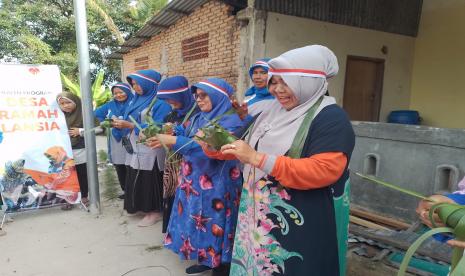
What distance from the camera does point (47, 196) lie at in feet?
12.6

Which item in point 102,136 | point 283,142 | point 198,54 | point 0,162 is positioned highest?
point 198,54

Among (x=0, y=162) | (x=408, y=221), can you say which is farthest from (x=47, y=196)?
(x=408, y=221)

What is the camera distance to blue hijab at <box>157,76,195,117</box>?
117 inches

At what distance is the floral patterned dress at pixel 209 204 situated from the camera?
7.93 feet

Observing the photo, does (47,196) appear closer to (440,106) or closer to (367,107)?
(367,107)

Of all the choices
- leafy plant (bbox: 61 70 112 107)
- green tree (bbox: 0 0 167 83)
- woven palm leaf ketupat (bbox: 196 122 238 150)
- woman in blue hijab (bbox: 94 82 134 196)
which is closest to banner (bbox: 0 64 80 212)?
woman in blue hijab (bbox: 94 82 134 196)

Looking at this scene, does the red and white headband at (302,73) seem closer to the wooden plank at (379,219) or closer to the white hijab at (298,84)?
the white hijab at (298,84)

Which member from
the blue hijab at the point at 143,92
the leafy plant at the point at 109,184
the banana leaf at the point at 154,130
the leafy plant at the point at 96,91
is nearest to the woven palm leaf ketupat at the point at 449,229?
the banana leaf at the point at 154,130

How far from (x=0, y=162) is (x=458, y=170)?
457 centimetres

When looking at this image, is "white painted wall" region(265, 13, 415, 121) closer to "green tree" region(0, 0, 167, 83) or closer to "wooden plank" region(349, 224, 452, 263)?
"wooden plank" region(349, 224, 452, 263)

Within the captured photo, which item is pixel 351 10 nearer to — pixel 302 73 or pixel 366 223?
pixel 366 223

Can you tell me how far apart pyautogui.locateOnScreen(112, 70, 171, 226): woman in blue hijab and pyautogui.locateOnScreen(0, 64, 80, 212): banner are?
2.53 ft

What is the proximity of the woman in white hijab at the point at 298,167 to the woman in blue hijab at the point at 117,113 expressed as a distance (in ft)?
8.47

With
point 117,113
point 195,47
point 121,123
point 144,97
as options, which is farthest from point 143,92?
point 195,47
